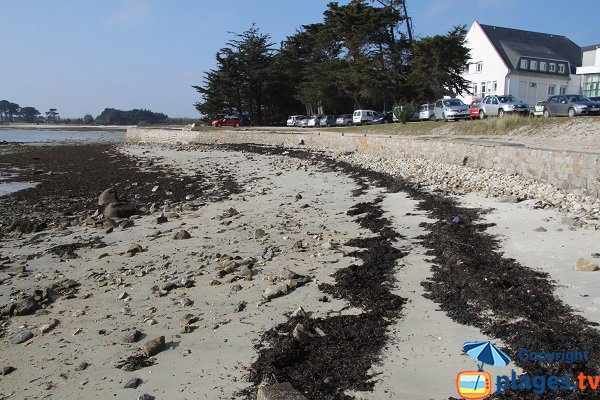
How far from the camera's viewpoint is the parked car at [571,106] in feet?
73.3

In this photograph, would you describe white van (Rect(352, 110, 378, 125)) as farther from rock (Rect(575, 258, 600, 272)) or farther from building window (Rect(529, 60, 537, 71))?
rock (Rect(575, 258, 600, 272))

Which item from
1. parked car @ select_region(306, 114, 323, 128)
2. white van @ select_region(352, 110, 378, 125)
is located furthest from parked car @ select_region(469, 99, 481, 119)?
parked car @ select_region(306, 114, 323, 128)

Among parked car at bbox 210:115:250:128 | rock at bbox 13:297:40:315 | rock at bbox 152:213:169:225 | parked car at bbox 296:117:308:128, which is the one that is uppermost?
parked car at bbox 210:115:250:128

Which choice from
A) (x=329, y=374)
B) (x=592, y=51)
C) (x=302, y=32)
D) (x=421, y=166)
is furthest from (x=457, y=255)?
(x=302, y=32)

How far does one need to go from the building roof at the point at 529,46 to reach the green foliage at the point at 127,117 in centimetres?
11968

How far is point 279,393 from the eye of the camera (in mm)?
3564

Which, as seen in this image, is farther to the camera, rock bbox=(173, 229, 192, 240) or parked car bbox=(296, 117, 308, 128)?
parked car bbox=(296, 117, 308, 128)

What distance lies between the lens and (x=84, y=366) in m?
4.59

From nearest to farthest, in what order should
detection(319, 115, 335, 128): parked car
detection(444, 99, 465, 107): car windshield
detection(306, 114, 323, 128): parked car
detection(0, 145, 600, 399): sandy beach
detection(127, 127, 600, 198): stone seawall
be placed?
detection(0, 145, 600, 399): sandy beach → detection(127, 127, 600, 198): stone seawall → detection(444, 99, 465, 107): car windshield → detection(319, 115, 335, 128): parked car → detection(306, 114, 323, 128): parked car

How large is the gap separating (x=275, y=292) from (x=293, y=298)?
0.26m

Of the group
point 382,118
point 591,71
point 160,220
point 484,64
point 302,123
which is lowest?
point 160,220

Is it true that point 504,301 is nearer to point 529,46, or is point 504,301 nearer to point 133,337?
point 133,337

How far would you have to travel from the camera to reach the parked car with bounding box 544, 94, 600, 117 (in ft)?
73.3

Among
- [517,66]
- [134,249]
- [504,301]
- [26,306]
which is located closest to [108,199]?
[134,249]
